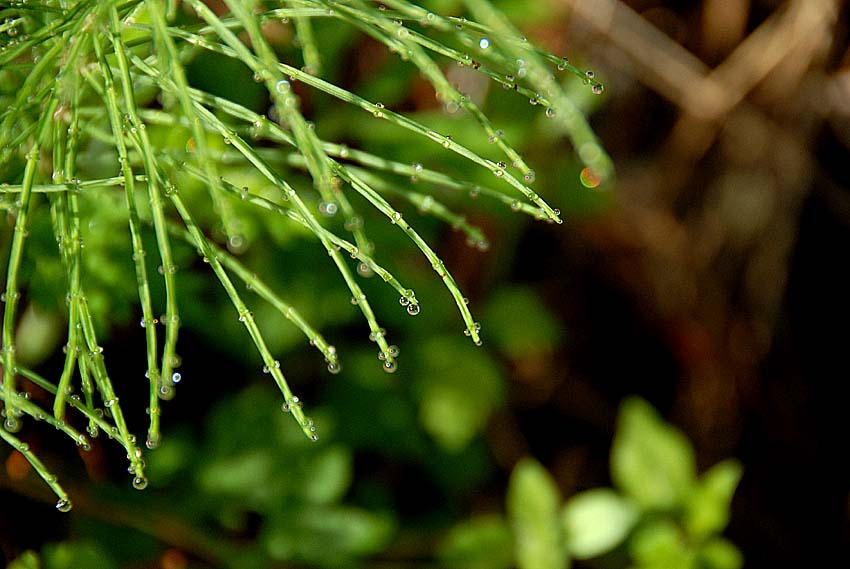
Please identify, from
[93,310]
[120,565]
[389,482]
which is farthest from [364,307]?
[389,482]

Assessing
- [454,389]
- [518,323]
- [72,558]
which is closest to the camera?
[72,558]

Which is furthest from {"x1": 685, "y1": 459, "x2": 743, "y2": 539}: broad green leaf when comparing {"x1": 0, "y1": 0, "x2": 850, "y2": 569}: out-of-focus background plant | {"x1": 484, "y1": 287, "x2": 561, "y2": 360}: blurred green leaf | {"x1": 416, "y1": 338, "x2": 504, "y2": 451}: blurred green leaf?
{"x1": 484, "y1": 287, "x2": 561, "y2": 360}: blurred green leaf

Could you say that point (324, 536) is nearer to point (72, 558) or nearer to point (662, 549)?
point (72, 558)

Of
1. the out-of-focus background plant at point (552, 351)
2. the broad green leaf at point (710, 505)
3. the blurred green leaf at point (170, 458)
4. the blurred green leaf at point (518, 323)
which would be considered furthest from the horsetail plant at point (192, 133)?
the blurred green leaf at point (518, 323)

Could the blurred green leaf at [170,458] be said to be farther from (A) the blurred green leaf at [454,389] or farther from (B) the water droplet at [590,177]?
(B) the water droplet at [590,177]

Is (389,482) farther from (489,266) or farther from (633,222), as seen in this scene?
(633,222)

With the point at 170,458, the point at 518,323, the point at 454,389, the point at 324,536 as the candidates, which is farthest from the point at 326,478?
the point at 518,323
